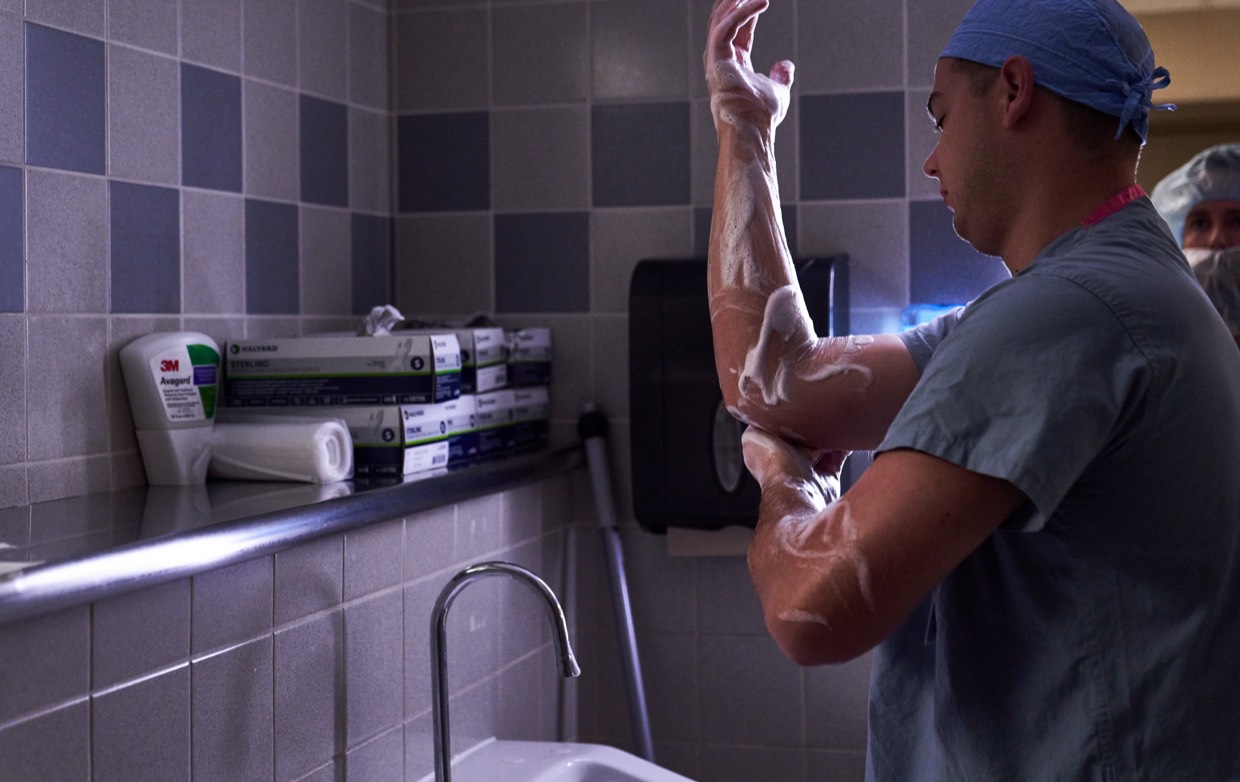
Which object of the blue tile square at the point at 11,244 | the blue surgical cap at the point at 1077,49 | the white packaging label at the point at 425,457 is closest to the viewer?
the blue surgical cap at the point at 1077,49

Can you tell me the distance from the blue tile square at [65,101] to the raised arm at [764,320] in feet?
2.90

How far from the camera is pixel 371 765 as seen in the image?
5.54ft

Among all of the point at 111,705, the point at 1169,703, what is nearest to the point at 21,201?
the point at 111,705

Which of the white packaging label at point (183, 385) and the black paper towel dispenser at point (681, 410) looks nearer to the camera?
the white packaging label at point (183, 385)

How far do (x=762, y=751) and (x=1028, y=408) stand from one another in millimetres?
1666

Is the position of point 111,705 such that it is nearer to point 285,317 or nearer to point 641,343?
point 285,317

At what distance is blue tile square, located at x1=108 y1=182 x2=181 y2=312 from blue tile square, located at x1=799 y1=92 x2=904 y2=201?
1.11 m

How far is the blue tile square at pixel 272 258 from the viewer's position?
2117 mm

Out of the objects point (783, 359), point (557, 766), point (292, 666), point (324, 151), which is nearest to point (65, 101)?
point (324, 151)

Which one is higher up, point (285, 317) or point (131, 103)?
point (131, 103)

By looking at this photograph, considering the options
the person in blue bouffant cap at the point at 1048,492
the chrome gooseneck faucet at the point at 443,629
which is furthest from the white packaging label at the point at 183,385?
the person in blue bouffant cap at the point at 1048,492

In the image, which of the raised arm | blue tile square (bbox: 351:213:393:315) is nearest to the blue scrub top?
the raised arm

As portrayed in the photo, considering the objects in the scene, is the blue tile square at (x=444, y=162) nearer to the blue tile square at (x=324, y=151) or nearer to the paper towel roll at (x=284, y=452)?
the blue tile square at (x=324, y=151)

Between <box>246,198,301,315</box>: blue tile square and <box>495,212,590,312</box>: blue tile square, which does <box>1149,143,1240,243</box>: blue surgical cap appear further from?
<box>246,198,301,315</box>: blue tile square
